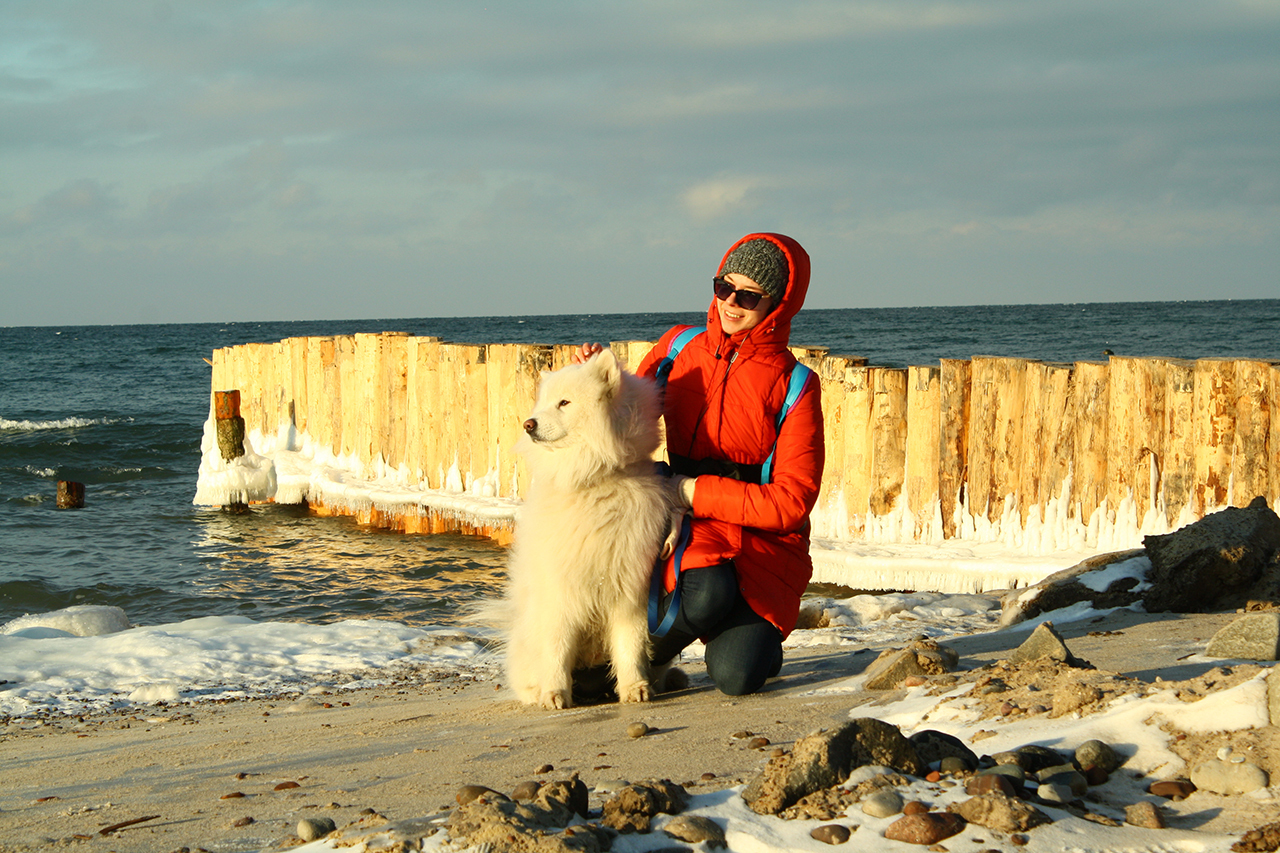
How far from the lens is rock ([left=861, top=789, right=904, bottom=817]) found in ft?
8.11

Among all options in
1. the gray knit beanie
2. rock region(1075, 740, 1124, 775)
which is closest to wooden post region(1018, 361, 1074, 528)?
the gray knit beanie

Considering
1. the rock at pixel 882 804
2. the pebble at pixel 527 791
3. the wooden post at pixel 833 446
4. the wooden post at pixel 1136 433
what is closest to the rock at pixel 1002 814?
the rock at pixel 882 804

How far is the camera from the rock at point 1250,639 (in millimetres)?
3852

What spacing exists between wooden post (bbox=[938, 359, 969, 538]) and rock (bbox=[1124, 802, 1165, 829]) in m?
5.65

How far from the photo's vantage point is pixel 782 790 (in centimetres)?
257

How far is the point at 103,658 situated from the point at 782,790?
5100mm

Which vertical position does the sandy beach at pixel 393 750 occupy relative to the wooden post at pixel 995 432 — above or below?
below

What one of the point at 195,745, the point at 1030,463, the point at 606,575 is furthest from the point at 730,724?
the point at 1030,463

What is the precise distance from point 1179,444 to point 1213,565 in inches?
65.7

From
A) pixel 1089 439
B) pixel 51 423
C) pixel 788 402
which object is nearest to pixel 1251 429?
pixel 1089 439

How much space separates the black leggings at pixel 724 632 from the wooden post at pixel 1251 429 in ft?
13.8

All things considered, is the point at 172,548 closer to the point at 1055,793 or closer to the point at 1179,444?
the point at 1179,444

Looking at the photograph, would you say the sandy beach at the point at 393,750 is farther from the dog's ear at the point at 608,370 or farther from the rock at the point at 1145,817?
the dog's ear at the point at 608,370

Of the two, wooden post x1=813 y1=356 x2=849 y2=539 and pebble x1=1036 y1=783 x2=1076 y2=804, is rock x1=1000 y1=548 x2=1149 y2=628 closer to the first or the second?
wooden post x1=813 y1=356 x2=849 y2=539
